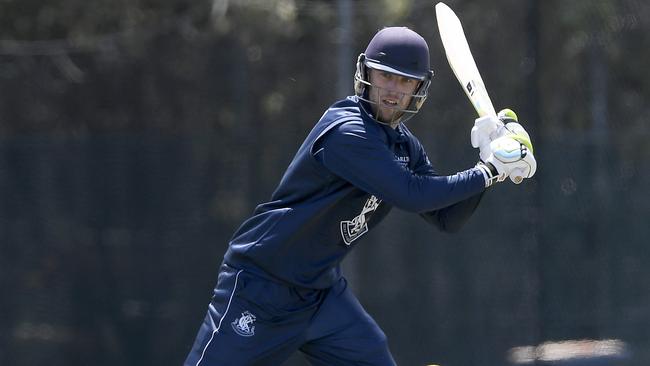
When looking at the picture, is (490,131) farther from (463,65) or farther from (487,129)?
(463,65)

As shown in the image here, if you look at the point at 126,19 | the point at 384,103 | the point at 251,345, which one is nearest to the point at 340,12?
the point at 126,19

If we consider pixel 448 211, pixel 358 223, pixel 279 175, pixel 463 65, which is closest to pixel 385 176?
pixel 358 223

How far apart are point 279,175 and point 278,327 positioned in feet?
6.74

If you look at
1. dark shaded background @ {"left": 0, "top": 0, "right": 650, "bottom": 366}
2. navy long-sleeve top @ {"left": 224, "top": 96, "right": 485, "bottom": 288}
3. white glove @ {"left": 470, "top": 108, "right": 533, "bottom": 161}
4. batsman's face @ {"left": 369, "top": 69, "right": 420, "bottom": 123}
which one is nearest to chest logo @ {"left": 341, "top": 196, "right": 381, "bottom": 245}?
navy long-sleeve top @ {"left": 224, "top": 96, "right": 485, "bottom": 288}

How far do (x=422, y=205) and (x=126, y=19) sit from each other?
11.8 feet

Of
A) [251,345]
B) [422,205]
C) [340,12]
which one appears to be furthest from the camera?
[340,12]

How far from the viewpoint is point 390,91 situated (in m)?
4.35

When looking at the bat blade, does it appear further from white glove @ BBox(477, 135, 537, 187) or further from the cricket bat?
white glove @ BBox(477, 135, 537, 187)

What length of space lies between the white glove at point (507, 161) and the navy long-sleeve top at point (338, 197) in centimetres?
5

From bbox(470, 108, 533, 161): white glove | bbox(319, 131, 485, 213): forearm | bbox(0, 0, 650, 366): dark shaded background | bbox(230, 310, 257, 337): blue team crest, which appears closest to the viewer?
bbox(319, 131, 485, 213): forearm

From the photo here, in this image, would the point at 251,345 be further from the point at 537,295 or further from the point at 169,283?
the point at 537,295

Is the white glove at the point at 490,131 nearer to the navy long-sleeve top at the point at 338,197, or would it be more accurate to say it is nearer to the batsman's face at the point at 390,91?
the navy long-sleeve top at the point at 338,197

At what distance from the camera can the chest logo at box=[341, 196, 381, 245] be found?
4.50m

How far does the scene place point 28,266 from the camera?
630 cm
